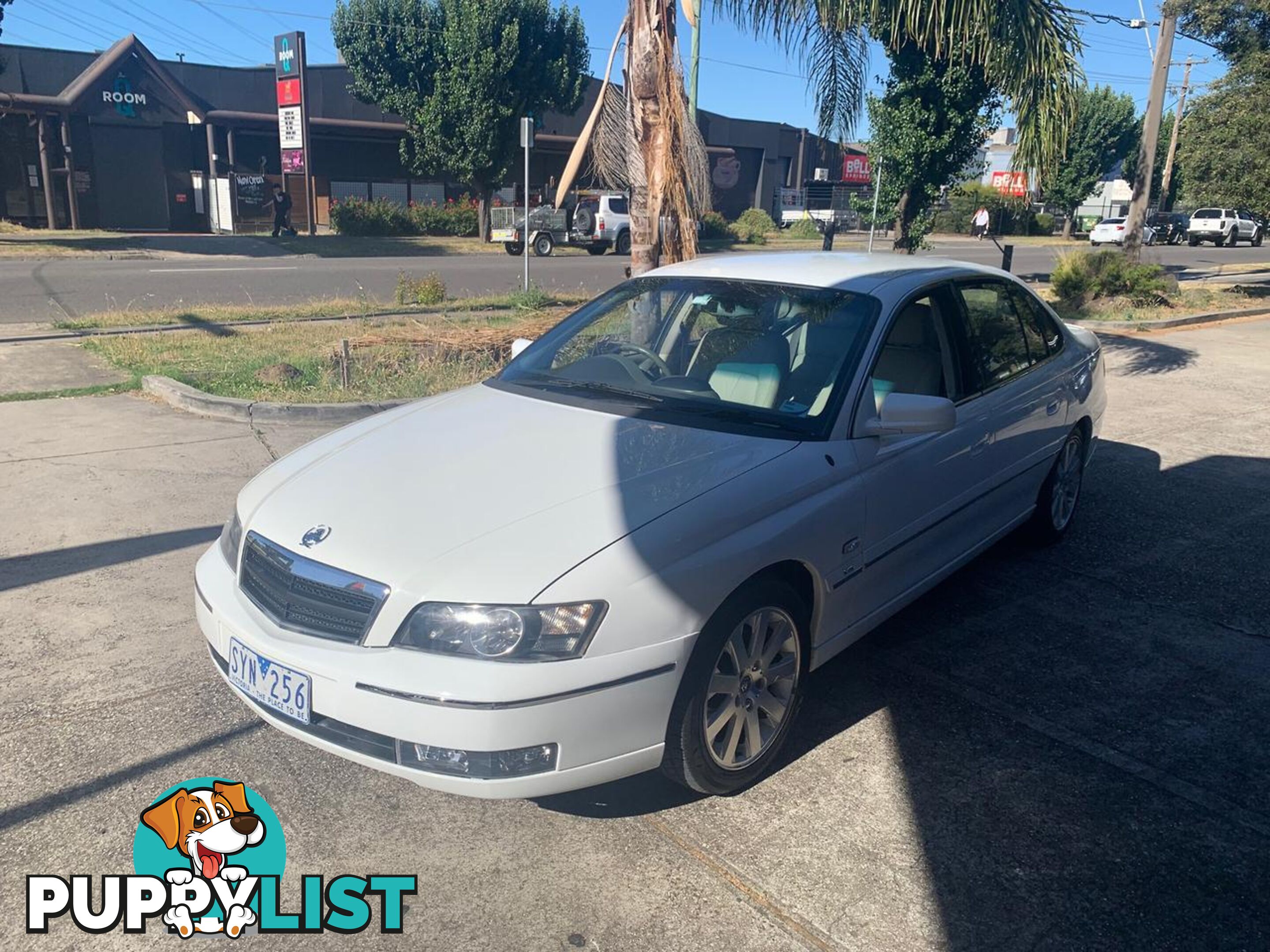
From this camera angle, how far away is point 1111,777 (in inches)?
136

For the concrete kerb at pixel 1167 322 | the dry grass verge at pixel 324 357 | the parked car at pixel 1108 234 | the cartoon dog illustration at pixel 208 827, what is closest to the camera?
the cartoon dog illustration at pixel 208 827

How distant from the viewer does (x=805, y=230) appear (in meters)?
43.4

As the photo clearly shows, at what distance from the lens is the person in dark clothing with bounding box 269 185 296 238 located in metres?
32.7

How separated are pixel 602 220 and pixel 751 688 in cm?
2908

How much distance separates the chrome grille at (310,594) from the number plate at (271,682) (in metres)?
0.12

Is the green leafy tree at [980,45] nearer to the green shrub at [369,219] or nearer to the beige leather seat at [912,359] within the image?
the beige leather seat at [912,359]

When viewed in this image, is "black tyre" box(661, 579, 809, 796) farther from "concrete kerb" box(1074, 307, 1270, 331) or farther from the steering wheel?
"concrete kerb" box(1074, 307, 1270, 331)

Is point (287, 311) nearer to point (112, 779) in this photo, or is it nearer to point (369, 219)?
point (112, 779)

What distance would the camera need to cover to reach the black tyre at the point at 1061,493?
5.46 m

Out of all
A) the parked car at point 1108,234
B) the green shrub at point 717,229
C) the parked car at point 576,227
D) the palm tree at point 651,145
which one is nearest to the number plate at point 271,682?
the palm tree at point 651,145

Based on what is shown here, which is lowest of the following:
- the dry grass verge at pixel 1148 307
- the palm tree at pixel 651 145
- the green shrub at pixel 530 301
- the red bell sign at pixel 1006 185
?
the green shrub at pixel 530 301

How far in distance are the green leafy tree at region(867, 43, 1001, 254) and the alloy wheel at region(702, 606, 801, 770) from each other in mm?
11478

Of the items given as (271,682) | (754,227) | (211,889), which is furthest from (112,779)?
(754,227)

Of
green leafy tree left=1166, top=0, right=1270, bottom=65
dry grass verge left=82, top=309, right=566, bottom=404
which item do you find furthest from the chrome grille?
green leafy tree left=1166, top=0, right=1270, bottom=65
